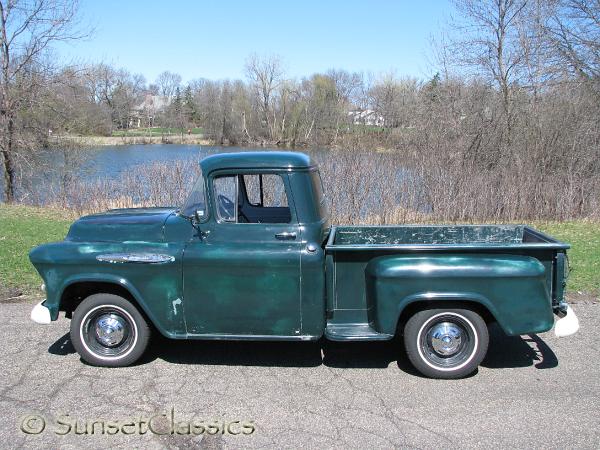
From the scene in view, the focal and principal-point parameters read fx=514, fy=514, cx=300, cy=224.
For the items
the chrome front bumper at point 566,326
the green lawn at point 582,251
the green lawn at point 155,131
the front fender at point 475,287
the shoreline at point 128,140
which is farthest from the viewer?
the green lawn at point 155,131

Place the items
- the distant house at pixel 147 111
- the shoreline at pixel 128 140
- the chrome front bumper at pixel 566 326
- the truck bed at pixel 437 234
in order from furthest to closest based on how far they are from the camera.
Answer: the distant house at pixel 147 111, the shoreline at pixel 128 140, the truck bed at pixel 437 234, the chrome front bumper at pixel 566 326

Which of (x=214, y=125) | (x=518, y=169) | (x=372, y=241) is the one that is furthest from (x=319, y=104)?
(x=372, y=241)

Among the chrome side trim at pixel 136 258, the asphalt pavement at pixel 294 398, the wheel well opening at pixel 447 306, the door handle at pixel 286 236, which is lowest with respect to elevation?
the asphalt pavement at pixel 294 398

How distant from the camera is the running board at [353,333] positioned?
4293 mm

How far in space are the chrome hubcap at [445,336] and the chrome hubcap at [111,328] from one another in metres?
2.73

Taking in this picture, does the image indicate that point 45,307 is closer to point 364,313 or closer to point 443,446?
point 364,313

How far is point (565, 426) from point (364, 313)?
5.61ft

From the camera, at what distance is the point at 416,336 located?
170 inches

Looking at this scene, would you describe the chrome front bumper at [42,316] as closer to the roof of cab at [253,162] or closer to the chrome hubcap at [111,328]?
the chrome hubcap at [111,328]

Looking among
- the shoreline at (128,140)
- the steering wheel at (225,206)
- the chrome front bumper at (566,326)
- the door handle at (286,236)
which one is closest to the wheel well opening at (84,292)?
the steering wheel at (225,206)

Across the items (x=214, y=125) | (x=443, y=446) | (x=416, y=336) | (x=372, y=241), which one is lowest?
(x=443, y=446)

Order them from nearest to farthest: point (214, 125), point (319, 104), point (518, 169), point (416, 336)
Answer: point (416, 336)
point (518, 169)
point (319, 104)
point (214, 125)

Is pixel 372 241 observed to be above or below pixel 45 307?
above

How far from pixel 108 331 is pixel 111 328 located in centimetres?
4
